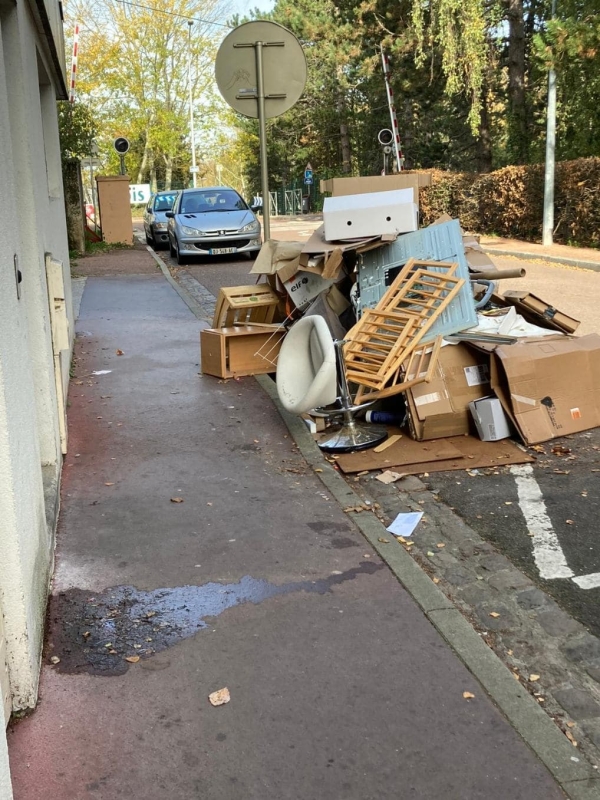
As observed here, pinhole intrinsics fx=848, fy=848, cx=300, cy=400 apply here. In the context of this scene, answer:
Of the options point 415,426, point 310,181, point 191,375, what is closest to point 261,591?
point 415,426

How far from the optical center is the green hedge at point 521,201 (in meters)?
19.4

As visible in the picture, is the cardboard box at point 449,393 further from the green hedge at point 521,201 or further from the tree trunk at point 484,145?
the tree trunk at point 484,145

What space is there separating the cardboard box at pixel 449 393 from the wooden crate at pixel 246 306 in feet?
8.41

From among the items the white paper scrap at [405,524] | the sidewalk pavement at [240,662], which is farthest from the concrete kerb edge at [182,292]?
the white paper scrap at [405,524]

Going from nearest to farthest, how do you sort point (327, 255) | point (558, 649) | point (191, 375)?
Result: point (558, 649) → point (327, 255) → point (191, 375)

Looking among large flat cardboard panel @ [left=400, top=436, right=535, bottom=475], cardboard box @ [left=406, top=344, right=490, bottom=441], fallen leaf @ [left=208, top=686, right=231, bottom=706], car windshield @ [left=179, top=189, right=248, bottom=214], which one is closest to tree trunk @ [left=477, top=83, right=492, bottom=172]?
car windshield @ [left=179, top=189, right=248, bottom=214]

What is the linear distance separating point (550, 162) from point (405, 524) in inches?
675

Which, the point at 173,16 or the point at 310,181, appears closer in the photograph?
the point at 310,181

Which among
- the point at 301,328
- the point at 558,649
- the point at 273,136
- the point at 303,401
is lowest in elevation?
the point at 558,649

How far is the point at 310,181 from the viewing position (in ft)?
141

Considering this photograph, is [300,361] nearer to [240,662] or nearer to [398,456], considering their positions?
[398,456]

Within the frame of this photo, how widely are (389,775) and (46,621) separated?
5.53ft

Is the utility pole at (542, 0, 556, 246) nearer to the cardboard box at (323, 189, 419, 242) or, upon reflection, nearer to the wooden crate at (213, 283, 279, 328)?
the wooden crate at (213, 283, 279, 328)

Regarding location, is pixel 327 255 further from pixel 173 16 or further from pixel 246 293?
pixel 173 16
